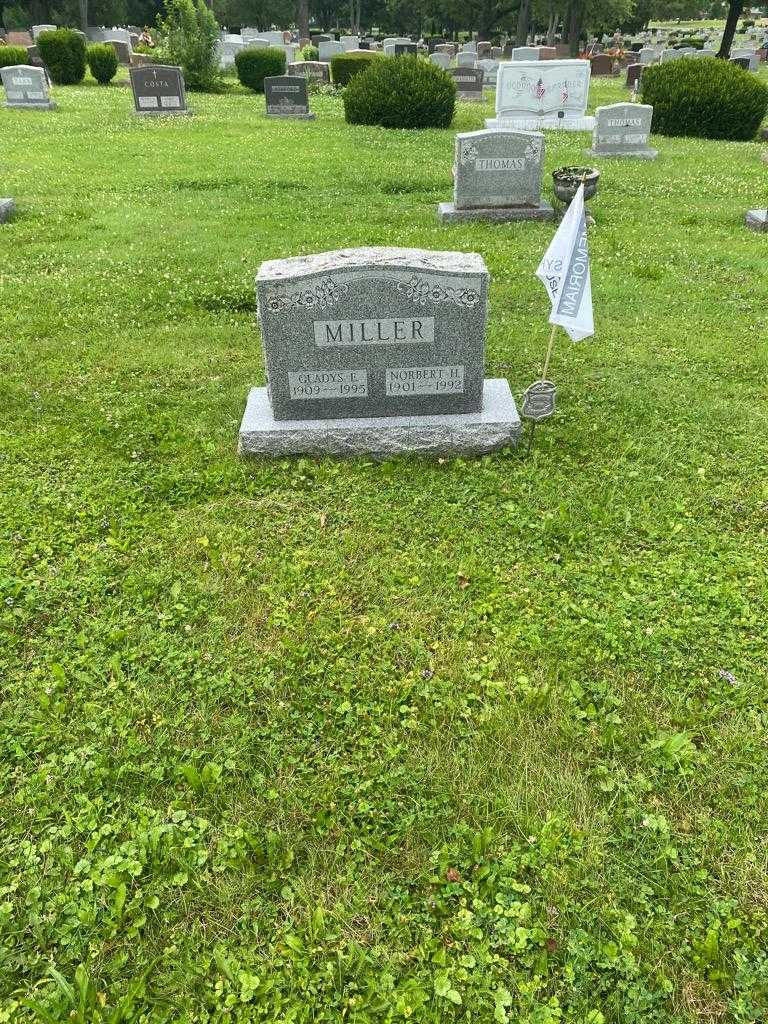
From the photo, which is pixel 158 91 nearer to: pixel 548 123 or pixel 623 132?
pixel 548 123

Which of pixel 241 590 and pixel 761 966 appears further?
pixel 241 590

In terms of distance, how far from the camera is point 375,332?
5.14m

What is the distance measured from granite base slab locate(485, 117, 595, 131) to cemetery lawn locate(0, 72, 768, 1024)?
589 inches

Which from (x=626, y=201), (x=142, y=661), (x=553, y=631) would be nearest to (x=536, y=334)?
(x=553, y=631)

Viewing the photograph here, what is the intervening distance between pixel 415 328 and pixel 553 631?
2396mm

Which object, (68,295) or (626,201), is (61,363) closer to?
(68,295)

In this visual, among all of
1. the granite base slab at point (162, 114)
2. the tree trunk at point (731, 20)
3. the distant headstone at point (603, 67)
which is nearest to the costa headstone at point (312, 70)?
the granite base slab at point (162, 114)

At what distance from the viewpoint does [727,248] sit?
10.1 meters

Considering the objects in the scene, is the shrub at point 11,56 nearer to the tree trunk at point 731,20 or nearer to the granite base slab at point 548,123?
the granite base slab at point 548,123

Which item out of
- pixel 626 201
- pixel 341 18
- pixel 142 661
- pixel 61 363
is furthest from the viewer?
pixel 341 18

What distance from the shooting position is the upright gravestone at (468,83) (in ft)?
82.1

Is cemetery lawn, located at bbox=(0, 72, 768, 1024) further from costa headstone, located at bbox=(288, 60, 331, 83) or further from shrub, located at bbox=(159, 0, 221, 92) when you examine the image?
costa headstone, located at bbox=(288, 60, 331, 83)

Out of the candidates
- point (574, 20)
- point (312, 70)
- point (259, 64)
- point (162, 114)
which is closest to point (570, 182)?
point (162, 114)

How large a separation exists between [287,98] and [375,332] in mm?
18859
